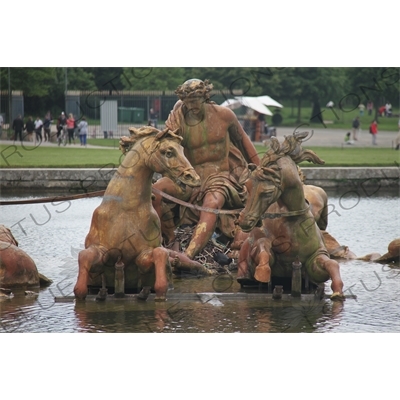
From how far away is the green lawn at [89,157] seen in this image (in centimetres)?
2842

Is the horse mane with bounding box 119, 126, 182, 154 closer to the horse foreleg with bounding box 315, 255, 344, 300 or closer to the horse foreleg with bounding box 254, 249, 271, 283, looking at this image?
the horse foreleg with bounding box 254, 249, 271, 283

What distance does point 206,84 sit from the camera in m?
13.1

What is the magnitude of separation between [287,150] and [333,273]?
1286 millimetres

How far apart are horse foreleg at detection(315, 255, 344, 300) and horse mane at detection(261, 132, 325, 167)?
40.4 inches

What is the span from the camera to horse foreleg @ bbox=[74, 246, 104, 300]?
11.2m

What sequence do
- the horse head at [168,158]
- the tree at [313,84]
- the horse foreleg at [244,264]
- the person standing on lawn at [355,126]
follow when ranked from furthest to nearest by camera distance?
1. the tree at [313,84]
2. the person standing on lawn at [355,126]
3. the horse foreleg at [244,264]
4. the horse head at [168,158]

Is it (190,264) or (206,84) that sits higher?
(206,84)

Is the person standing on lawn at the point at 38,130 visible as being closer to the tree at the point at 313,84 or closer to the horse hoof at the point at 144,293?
the tree at the point at 313,84

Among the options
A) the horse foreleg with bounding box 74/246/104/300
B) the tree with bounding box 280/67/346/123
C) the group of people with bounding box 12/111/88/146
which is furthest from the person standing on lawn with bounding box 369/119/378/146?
the horse foreleg with bounding box 74/246/104/300

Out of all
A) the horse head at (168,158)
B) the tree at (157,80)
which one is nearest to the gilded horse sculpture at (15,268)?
the horse head at (168,158)

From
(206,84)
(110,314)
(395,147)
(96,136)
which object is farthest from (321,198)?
(96,136)

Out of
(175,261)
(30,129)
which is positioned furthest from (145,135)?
(30,129)

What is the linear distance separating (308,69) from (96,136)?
680 inches

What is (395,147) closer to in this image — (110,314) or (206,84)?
(206,84)
